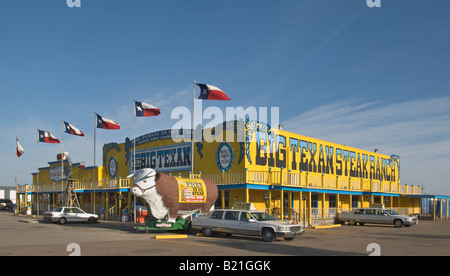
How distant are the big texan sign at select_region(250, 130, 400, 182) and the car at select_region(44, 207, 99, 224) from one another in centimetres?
1427

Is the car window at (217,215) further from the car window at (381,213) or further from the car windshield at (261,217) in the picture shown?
the car window at (381,213)

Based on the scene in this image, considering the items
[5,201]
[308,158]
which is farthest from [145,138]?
[5,201]

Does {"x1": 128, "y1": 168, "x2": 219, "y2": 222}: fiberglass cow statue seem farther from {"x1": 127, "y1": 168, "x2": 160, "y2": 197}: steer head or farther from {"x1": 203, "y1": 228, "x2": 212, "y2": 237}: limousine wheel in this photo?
{"x1": 203, "y1": 228, "x2": 212, "y2": 237}: limousine wheel

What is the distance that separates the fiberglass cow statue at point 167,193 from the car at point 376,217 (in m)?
14.7

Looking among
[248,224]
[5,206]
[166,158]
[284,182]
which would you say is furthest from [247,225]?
[5,206]

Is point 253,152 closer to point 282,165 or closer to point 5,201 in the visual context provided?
point 282,165

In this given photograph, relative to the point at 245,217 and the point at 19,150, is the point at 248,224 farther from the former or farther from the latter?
the point at 19,150

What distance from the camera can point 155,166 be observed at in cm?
3750

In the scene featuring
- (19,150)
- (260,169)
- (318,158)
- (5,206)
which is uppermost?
(19,150)

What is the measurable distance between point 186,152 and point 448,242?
19.9 m

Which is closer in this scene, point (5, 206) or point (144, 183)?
point (144, 183)

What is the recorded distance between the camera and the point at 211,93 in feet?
87.6

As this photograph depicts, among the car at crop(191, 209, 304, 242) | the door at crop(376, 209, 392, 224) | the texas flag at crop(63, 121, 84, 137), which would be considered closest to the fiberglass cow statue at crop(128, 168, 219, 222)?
the car at crop(191, 209, 304, 242)

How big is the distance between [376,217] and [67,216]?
78.9ft
